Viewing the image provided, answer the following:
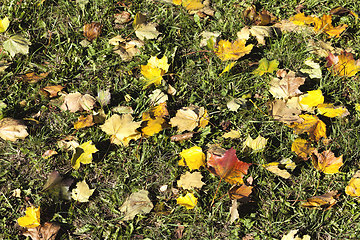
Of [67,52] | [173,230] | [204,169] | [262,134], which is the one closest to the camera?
[173,230]

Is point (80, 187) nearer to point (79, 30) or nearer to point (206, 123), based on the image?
point (206, 123)

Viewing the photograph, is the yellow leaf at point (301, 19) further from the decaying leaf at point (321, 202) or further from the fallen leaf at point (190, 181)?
the fallen leaf at point (190, 181)

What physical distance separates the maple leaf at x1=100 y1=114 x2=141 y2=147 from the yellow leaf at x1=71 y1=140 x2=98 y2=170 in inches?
5.8

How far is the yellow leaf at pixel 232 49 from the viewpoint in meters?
2.78

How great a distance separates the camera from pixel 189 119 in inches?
97.8

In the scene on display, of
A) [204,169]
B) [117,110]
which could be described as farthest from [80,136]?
[204,169]

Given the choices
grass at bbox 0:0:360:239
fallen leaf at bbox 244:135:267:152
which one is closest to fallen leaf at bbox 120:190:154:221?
grass at bbox 0:0:360:239

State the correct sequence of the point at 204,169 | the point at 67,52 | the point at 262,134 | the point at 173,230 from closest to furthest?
the point at 173,230 → the point at 204,169 → the point at 262,134 → the point at 67,52

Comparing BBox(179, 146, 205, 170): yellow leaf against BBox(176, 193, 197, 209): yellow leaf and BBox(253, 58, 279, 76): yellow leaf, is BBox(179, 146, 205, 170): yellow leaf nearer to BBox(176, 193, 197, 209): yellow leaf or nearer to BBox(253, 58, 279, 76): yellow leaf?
BBox(176, 193, 197, 209): yellow leaf

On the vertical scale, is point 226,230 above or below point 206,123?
below

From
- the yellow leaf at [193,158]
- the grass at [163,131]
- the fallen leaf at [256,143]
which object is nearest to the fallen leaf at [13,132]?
the grass at [163,131]

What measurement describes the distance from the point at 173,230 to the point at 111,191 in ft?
1.49

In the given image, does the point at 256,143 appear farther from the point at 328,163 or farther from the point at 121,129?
the point at 121,129

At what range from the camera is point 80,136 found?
2.41m
